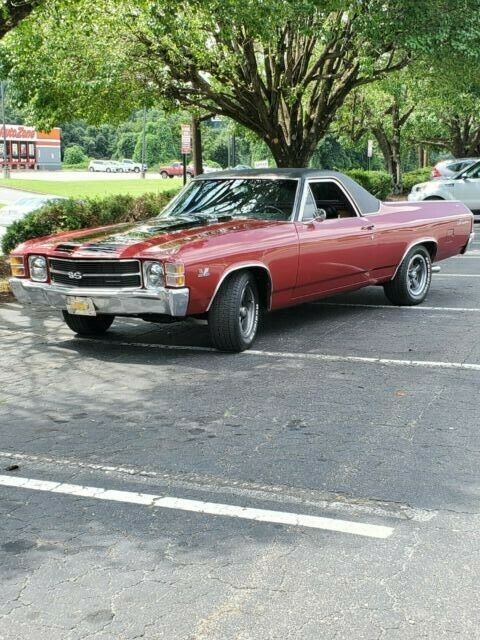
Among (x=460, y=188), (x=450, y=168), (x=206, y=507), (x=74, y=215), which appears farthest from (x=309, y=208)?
(x=450, y=168)

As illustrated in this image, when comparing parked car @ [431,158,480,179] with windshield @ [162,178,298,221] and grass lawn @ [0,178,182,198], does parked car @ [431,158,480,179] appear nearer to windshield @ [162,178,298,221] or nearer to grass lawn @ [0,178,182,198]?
windshield @ [162,178,298,221]

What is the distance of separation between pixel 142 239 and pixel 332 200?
2577mm

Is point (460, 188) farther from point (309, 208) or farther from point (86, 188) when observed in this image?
point (86, 188)

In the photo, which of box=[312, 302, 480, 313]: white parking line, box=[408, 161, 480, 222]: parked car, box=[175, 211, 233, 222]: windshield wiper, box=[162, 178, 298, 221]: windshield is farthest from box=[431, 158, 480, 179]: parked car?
box=[175, 211, 233, 222]: windshield wiper

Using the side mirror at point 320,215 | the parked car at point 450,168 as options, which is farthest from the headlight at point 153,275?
the parked car at point 450,168

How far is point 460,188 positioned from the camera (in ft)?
73.7

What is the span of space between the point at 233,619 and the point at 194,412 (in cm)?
272

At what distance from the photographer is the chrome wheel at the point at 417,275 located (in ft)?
33.0

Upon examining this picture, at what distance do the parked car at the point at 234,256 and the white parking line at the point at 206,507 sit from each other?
2723mm

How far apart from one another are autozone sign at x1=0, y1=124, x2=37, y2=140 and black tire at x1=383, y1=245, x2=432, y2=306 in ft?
294

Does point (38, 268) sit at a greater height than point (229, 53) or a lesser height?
lesser

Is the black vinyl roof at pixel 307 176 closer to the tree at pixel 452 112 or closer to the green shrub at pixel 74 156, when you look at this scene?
the tree at pixel 452 112

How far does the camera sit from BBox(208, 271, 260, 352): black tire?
24.2 ft

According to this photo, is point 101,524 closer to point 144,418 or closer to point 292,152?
point 144,418
